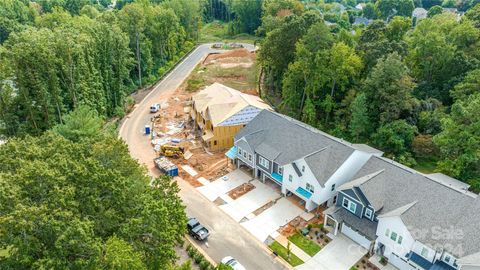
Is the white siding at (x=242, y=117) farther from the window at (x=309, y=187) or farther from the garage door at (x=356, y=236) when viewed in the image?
the garage door at (x=356, y=236)

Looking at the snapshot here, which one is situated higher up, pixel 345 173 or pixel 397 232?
pixel 345 173

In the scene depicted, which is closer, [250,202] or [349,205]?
[349,205]

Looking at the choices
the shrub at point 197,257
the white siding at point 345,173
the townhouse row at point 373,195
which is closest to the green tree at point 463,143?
the townhouse row at point 373,195

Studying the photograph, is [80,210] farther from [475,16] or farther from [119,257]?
[475,16]

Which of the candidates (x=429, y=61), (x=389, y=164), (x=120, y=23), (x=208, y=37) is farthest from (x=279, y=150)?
(x=208, y=37)

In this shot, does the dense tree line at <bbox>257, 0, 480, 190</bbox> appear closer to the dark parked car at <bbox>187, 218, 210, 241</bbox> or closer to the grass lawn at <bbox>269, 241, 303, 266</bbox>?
the grass lawn at <bbox>269, 241, 303, 266</bbox>

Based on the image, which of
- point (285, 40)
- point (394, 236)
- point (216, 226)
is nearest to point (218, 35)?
point (285, 40)

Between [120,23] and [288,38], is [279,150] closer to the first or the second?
[288,38]
